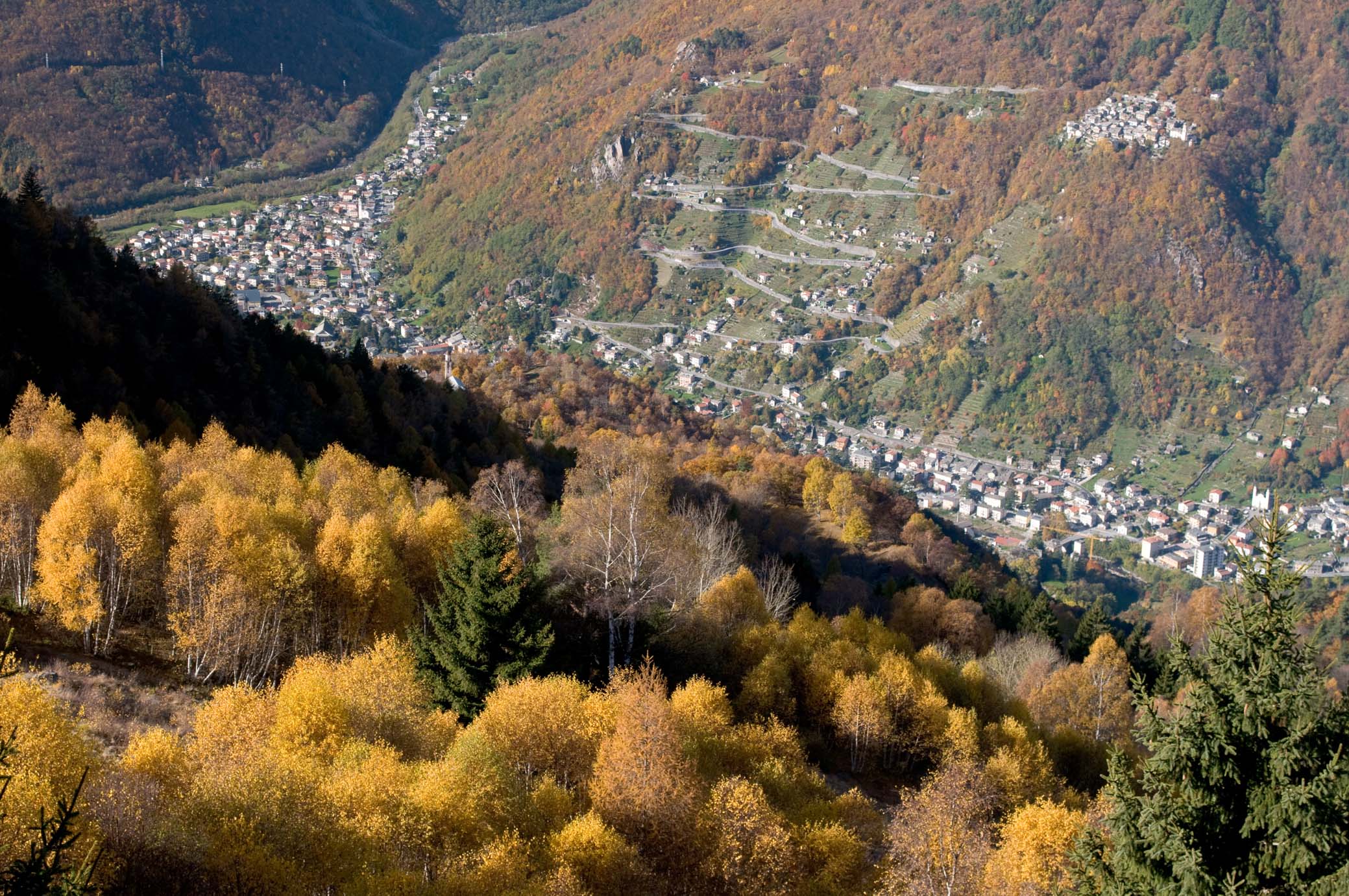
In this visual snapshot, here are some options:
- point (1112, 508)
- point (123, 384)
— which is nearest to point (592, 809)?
point (123, 384)

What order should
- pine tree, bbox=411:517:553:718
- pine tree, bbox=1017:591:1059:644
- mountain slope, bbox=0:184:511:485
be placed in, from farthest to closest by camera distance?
pine tree, bbox=1017:591:1059:644, mountain slope, bbox=0:184:511:485, pine tree, bbox=411:517:553:718

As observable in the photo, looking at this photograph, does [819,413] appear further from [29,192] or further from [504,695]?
[504,695]

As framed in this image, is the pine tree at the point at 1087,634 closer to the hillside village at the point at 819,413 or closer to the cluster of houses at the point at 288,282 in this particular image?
the hillside village at the point at 819,413

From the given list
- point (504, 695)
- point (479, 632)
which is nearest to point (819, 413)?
point (479, 632)

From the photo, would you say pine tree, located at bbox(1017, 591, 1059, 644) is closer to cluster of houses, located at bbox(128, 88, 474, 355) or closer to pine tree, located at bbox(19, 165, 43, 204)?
pine tree, located at bbox(19, 165, 43, 204)

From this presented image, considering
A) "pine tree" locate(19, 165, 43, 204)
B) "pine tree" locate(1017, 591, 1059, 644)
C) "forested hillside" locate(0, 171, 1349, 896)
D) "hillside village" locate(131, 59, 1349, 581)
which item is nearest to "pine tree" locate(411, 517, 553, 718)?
"forested hillside" locate(0, 171, 1349, 896)

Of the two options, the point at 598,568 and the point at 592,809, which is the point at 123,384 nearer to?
the point at 598,568
